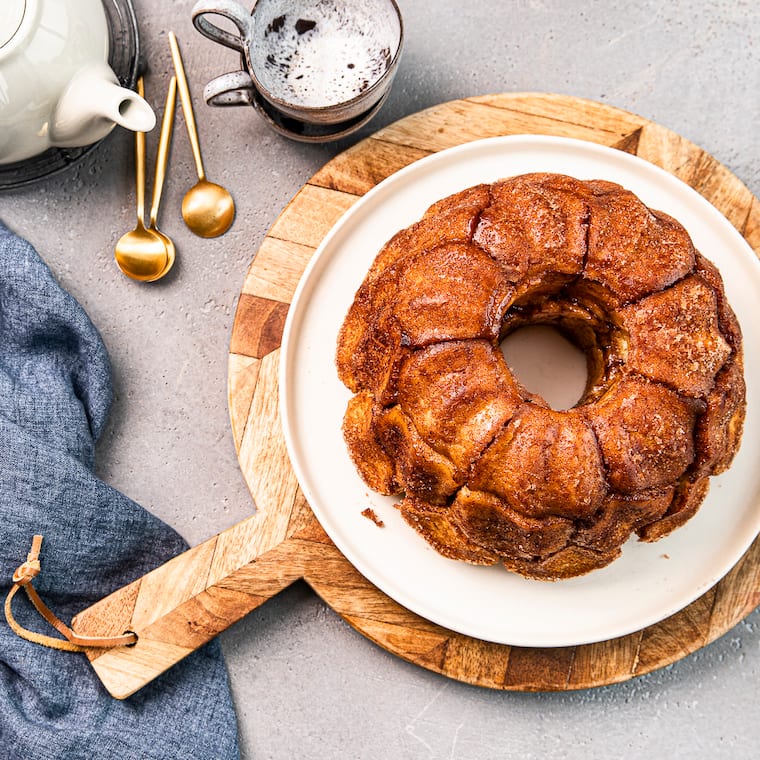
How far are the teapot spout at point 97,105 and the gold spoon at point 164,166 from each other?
12.1 inches

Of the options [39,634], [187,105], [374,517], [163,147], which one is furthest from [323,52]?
[39,634]

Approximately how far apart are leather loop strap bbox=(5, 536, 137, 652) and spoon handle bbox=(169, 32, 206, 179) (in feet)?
3.71

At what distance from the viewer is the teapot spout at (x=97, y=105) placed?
1854 mm

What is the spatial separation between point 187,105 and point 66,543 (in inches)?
50.2

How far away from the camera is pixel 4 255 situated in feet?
7.16

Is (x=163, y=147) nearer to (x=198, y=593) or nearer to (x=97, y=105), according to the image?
(x=97, y=105)

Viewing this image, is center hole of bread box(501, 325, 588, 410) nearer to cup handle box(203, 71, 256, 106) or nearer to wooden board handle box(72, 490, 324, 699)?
wooden board handle box(72, 490, 324, 699)

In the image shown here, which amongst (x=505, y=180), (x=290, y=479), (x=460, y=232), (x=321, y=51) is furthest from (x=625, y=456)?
(x=321, y=51)

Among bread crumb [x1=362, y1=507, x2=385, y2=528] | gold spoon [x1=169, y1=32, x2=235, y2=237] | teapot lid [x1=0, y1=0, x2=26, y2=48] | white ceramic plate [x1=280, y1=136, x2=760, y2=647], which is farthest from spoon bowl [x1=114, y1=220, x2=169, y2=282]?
bread crumb [x1=362, y1=507, x2=385, y2=528]

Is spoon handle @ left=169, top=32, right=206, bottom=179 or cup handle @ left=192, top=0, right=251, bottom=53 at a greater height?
cup handle @ left=192, top=0, right=251, bottom=53

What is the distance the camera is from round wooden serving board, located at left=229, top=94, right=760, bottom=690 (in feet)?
6.81

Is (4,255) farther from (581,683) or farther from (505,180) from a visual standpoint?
(581,683)

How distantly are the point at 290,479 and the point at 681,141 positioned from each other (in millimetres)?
1381

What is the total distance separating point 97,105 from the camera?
6.10ft
